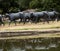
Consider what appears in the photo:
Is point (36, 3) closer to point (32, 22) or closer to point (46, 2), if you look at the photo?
point (46, 2)

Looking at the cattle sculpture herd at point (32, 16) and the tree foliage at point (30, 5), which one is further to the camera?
the tree foliage at point (30, 5)

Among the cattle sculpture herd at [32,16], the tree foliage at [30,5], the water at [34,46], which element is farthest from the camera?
the tree foliage at [30,5]

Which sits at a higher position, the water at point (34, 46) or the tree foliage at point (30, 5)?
the water at point (34, 46)

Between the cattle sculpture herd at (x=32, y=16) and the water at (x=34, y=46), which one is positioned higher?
the water at (x=34, y=46)

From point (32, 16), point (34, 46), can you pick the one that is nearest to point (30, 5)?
point (32, 16)

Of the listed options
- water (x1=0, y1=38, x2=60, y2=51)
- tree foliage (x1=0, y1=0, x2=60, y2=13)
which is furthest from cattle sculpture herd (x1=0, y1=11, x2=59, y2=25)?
water (x1=0, y1=38, x2=60, y2=51)

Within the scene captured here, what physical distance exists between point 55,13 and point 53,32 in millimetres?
14278

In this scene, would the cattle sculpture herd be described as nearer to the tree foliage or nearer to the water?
the tree foliage

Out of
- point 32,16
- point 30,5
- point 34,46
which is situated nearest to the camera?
point 34,46

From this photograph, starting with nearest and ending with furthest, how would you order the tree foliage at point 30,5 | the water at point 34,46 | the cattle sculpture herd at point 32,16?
the water at point 34,46, the cattle sculpture herd at point 32,16, the tree foliage at point 30,5

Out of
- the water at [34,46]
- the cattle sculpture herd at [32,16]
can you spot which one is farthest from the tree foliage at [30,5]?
the water at [34,46]

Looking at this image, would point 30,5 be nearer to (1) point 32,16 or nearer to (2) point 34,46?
(1) point 32,16

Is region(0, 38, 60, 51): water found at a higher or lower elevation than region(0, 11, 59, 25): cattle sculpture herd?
higher

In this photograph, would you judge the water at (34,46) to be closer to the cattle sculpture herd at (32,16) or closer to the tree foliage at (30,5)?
the cattle sculpture herd at (32,16)
